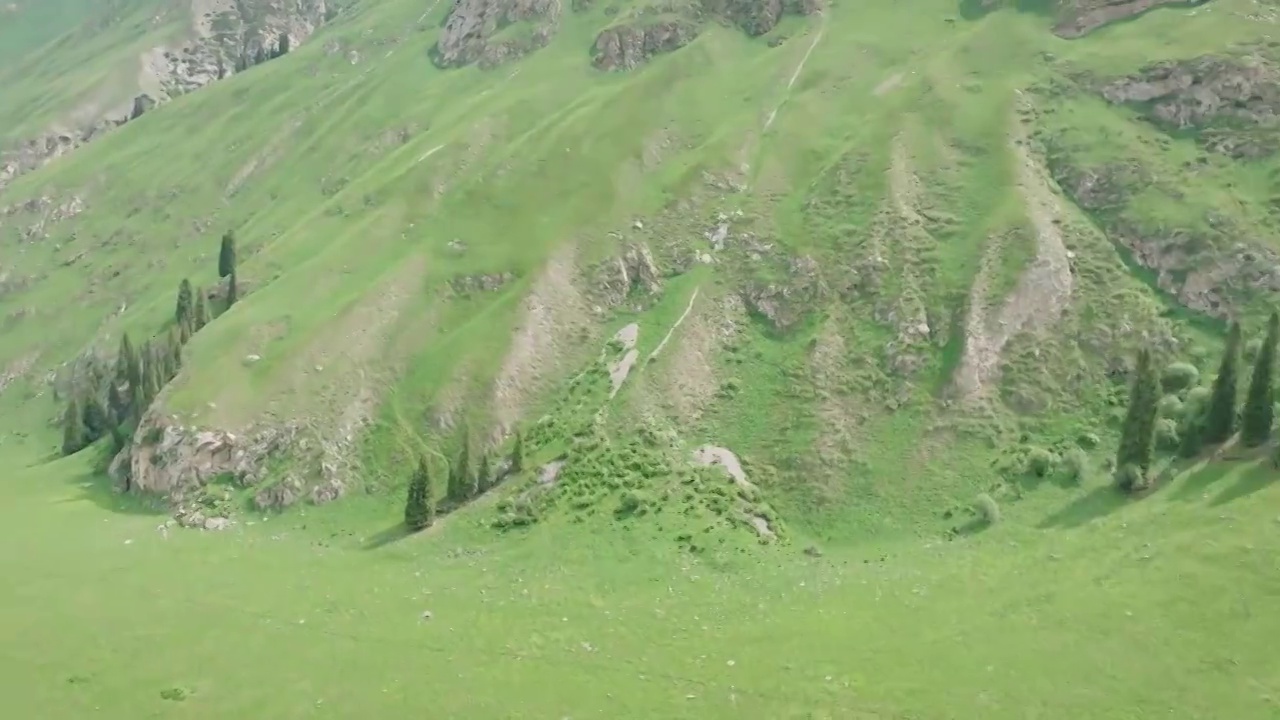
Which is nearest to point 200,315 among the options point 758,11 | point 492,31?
point 492,31

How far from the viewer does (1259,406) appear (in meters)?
55.2

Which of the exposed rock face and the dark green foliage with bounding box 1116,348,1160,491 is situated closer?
the dark green foliage with bounding box 1116,348,1160,491

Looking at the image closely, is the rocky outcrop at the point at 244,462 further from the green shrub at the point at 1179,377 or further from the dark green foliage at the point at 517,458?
the green shrub at the point at 1179,377

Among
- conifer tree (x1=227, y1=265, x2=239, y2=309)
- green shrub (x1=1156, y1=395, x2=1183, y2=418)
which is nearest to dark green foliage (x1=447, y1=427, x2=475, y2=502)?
green shrub (x1=1156, y1=395, x2=1183, y2=418)

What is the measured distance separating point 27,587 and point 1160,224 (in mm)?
91410

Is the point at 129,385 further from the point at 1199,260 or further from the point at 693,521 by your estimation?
the point at 1199,260

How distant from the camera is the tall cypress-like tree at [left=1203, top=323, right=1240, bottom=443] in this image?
57.2 meters

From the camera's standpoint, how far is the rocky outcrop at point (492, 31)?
165 m

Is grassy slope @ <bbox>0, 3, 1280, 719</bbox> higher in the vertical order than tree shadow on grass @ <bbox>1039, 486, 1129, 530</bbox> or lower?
higher

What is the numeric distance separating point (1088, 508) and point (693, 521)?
25176mm

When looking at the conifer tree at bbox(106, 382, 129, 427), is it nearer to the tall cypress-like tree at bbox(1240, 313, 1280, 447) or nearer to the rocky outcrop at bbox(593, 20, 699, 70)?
the rocky outcrop at bbox(593, 20, 699, 70)

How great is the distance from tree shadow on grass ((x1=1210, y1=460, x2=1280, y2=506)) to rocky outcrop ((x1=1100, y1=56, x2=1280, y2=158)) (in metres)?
43.5

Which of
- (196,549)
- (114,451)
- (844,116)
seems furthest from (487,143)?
(196,549)

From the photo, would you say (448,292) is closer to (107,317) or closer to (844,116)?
(844,116)
